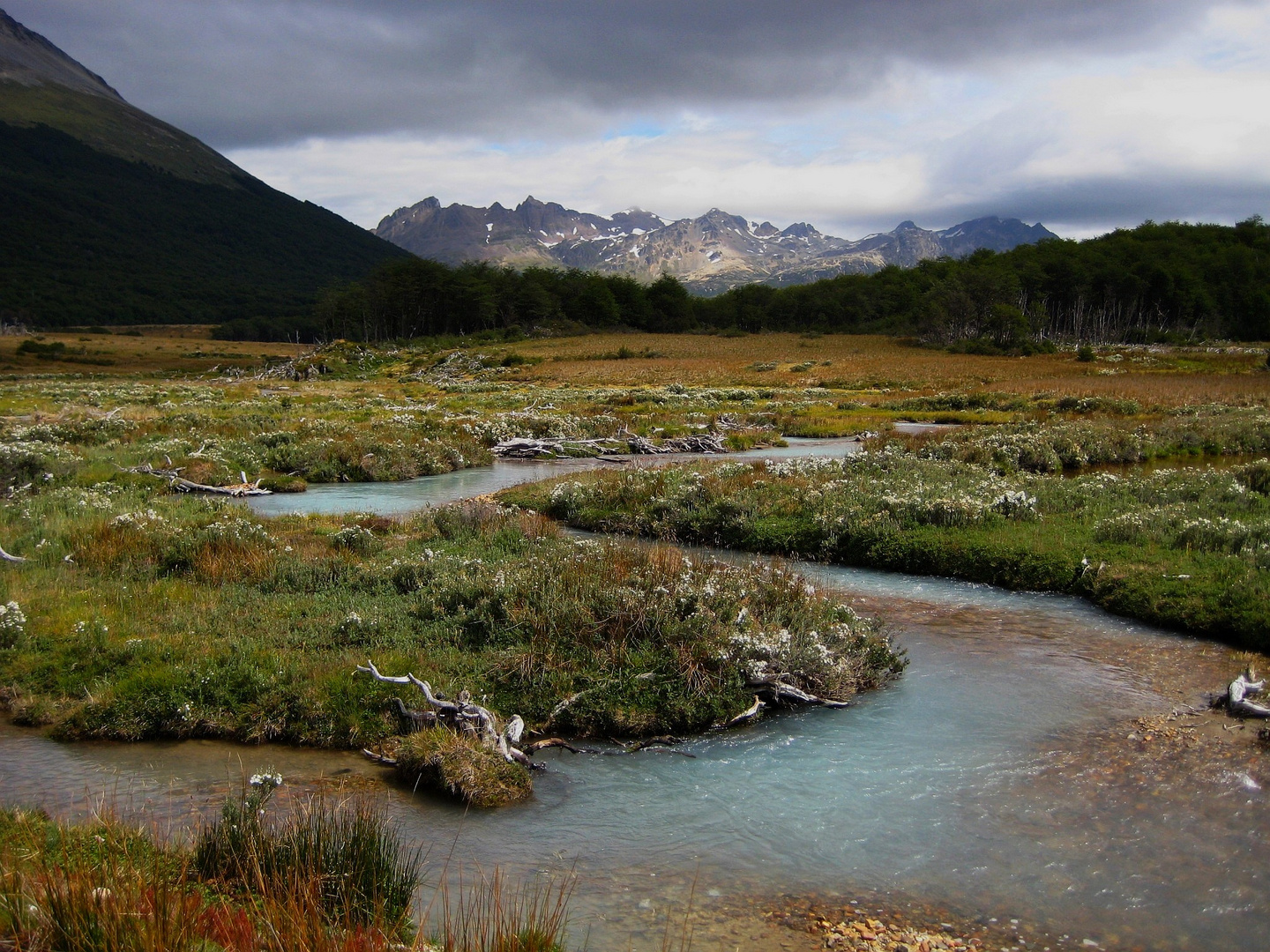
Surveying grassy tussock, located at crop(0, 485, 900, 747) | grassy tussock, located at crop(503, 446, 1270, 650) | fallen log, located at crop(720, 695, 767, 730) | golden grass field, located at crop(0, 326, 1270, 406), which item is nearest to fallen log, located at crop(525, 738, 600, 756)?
grassy tussock, located at crop(0, 485, 900, 747)

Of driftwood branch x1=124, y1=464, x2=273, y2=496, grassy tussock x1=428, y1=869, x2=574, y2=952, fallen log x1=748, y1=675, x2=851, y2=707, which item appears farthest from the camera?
driftwood branch x1=124, y1=464, x2=273, y2=496

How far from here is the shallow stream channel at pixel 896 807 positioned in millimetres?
6441

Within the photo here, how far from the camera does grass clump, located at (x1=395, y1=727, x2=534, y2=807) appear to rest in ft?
26.1

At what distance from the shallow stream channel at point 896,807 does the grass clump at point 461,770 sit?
0.62 feet

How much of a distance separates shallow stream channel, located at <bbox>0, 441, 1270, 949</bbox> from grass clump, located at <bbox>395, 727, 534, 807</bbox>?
0.19 meters

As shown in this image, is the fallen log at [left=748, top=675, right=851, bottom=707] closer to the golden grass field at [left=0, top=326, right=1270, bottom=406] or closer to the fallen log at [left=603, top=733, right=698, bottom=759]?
the fallen log at [left=603, top=733, right=698, bottom=759]

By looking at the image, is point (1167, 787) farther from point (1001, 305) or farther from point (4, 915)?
point (1001, 305)

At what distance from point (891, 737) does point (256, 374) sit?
8264 cm

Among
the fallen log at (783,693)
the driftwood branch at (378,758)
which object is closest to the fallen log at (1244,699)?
the fallen log at (783,693)

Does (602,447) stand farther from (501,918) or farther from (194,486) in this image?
(501,918)

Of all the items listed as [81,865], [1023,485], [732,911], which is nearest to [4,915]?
[81,865]

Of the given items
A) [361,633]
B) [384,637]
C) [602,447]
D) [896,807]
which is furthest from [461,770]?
[602,447]

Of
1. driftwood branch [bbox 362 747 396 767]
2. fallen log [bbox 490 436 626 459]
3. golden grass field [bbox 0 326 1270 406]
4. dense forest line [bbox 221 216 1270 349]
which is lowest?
driftwood branch [bbox 362 747 396 767]

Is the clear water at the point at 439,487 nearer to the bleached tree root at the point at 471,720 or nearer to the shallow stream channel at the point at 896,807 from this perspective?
the bleached tree root at the point at 471,720
